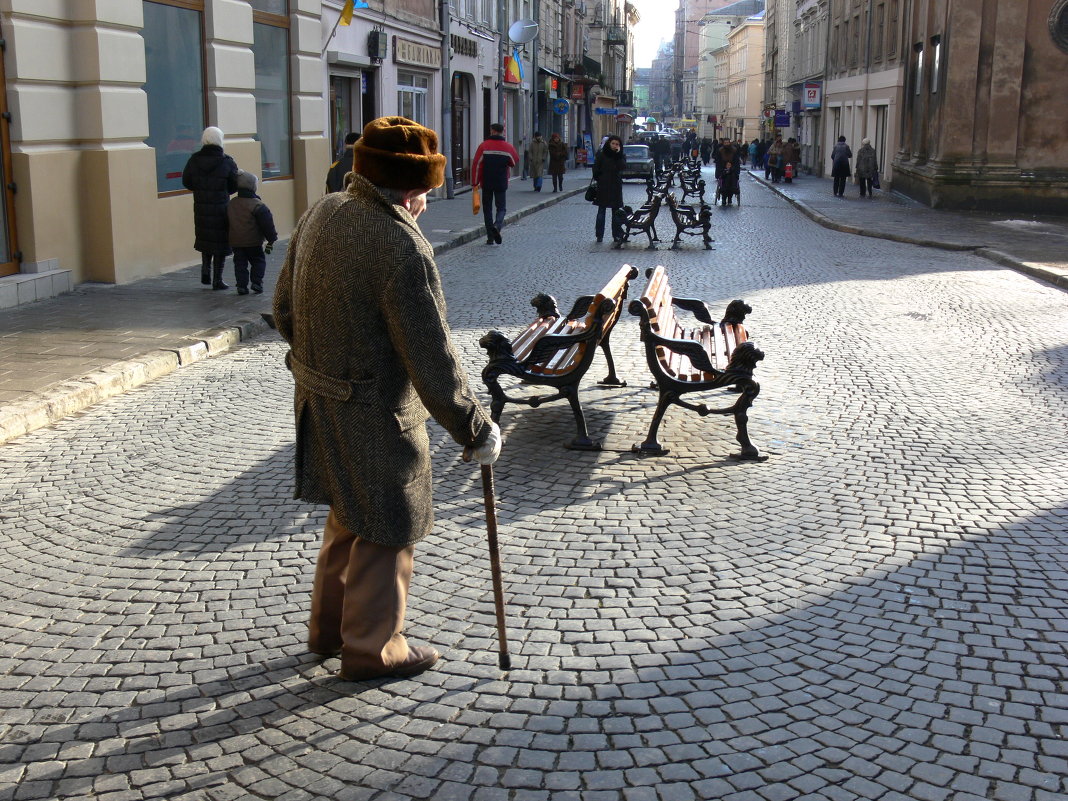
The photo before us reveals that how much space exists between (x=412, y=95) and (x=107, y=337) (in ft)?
63.4

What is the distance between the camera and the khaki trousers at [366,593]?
376cm

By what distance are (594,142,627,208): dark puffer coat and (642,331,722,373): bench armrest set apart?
41.7 feet

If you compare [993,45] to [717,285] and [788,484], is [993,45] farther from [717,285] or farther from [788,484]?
[788,484]

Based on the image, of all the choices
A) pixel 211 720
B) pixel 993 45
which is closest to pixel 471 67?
pixel 993 45

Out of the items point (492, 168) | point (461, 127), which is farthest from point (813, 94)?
point (492, 168)

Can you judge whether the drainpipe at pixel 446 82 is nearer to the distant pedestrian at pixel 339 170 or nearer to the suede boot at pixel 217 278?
the distant pedestrian at pixel 339 170

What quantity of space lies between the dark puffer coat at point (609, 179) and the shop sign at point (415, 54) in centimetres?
775

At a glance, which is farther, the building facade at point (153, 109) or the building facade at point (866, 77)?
the building facade at point (866, 77)

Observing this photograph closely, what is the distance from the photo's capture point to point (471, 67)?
33.2 metres

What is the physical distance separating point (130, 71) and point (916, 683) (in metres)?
11.6

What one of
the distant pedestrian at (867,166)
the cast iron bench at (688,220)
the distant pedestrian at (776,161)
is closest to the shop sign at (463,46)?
the distant pedestrian at (867,166)

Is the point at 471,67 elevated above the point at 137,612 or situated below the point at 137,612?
above

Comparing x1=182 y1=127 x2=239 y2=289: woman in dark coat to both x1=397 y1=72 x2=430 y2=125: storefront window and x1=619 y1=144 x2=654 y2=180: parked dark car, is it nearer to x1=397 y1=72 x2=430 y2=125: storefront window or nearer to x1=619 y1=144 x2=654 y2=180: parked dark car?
x1=397 y1=72 x2=430 y2=125: storefront window

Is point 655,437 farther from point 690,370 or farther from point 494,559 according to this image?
point 494,559
